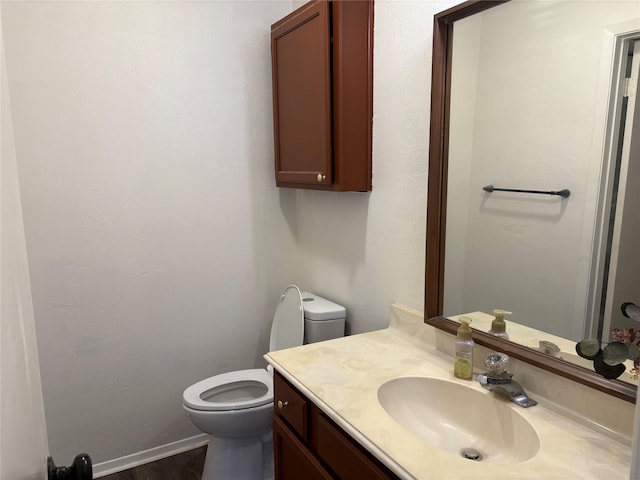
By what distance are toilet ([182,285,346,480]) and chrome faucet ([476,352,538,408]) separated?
34.2 inches

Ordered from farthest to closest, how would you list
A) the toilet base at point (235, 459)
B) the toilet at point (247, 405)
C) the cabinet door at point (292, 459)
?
1. the toilet base at point (235, 459)
2. the toilet at point (247, 405)
3. the cabinet door at point (292, 459)

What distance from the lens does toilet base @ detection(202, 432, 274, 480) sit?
1938mm

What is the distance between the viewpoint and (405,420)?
1.24 metres

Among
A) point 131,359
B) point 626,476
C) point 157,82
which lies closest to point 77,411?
point 131,359

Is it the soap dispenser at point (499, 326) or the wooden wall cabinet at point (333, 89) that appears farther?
the wooden wall cabinet at point (333, 89)

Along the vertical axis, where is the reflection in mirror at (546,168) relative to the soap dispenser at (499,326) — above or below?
above

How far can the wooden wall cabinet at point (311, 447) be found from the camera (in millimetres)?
1050

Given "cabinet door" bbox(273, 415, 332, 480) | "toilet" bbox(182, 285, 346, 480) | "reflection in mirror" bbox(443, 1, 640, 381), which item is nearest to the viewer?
"reflection in mirror" bbox(443, 1, 640, 381)

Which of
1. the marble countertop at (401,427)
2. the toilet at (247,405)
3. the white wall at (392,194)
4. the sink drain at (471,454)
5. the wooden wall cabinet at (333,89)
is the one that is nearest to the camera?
the marble countertop at (401,427)

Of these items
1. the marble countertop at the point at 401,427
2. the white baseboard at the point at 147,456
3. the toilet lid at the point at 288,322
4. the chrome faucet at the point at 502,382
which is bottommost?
the white baseboard at the point at 147,456

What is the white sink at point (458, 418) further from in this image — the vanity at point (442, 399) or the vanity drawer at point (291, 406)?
the vanity drawer at point (291, 406)

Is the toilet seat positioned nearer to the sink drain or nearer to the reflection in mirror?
the reflection in mirror

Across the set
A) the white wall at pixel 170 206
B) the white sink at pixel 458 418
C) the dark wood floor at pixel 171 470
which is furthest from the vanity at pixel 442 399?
the dark wood floor at pixel 171 470

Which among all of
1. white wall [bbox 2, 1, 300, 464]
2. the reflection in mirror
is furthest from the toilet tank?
the reflection in mirror
